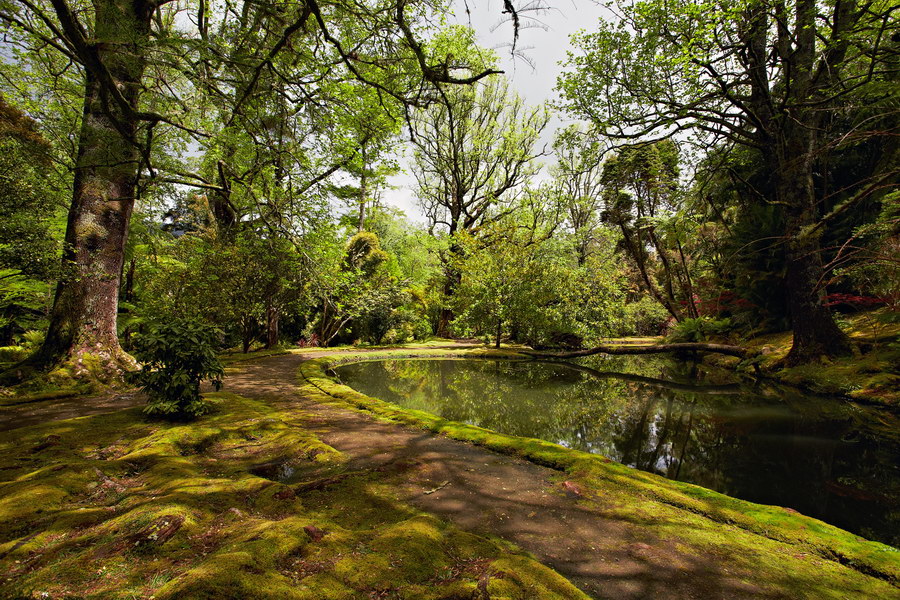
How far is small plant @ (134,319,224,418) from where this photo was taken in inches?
157

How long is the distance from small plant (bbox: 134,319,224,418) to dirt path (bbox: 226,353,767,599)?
4.91 feet

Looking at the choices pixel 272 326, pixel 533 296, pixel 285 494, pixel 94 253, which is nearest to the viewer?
pixel 285 494

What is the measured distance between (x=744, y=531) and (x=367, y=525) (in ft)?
9.19

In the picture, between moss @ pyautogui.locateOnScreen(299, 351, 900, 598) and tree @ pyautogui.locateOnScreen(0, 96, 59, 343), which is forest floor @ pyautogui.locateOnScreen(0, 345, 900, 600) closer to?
moss @ pyautogui.locateOnScreen(299, 351, 900, 598)

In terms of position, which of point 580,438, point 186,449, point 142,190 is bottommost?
point 580,438

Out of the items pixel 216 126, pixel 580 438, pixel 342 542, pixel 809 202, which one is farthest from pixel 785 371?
pixel 216 126

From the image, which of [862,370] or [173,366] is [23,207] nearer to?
[173,366]

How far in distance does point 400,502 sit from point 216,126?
12139 mm

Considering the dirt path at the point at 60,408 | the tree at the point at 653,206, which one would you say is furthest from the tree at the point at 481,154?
the dirt path at the point at 60,408

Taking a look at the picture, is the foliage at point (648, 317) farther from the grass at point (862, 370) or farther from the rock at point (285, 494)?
the rock at point (285, 494)

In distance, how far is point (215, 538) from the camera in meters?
1.83

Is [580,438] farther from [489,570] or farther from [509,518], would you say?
[489,570]

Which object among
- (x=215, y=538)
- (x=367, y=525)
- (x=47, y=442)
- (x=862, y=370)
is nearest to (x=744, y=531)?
(x=367, y=525)

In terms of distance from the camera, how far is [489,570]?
5.71 ft
